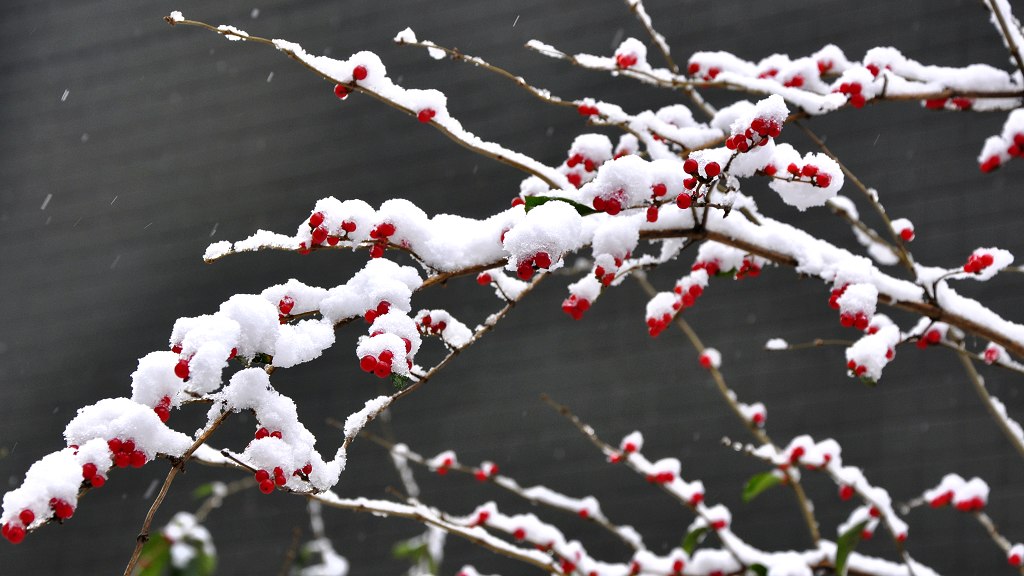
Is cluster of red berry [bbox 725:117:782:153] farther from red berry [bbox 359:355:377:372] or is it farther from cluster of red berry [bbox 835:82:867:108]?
cluster of red berry [bbox 835:82:867:108]

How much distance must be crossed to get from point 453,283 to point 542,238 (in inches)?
179

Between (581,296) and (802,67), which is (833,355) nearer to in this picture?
(802,67)

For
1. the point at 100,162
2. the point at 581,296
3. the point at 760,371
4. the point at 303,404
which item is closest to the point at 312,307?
the point at 581,296

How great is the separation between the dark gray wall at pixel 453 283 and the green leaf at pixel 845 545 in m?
2.76

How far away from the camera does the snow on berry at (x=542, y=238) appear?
53.6 inches

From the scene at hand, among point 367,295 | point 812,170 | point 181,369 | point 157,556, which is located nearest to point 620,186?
point 812,170

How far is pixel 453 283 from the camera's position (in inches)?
232

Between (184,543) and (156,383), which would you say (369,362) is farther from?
(184,543)

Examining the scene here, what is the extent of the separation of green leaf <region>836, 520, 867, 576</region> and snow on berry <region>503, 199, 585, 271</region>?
1.27m

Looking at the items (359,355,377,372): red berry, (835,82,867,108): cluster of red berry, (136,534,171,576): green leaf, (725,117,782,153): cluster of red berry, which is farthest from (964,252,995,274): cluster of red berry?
(136,534,171,576): green leaf

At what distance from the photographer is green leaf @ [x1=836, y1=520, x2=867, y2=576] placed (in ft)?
7.43

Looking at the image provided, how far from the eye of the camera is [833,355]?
203 inches

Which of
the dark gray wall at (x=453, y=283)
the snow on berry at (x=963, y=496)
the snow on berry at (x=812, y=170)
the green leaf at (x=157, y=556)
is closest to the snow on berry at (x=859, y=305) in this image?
the snow on berry at (x=812, y=170)

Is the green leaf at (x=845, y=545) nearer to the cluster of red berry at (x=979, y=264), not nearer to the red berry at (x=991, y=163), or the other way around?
the cluster of red berry at (x=979, y=264)
